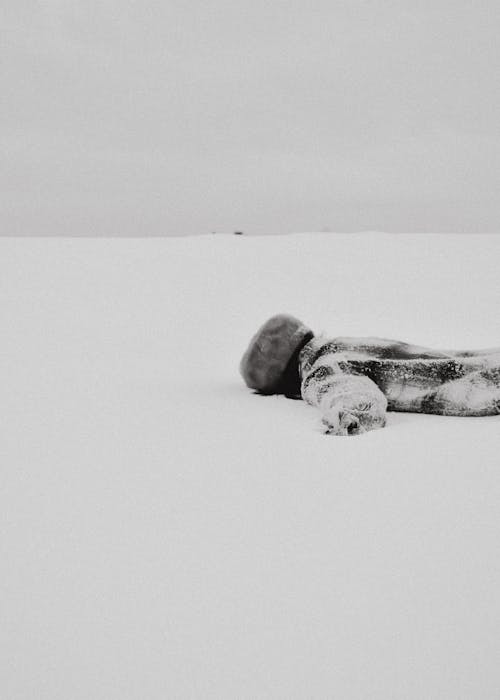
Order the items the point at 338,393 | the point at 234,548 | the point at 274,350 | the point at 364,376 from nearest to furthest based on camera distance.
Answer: the point at 234,548
the point at 338,393
the point at 364,376
the point at 274,350

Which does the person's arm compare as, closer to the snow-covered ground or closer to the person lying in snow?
the person lying in snow

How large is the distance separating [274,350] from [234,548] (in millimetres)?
2286

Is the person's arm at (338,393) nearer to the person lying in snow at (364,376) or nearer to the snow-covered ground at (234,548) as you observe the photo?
the person lying in snow at (364,376)

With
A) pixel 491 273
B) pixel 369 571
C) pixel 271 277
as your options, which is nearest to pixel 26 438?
pixel 369 571

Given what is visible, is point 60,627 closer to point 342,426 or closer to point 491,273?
point 342,426

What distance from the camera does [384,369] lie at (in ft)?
11.2

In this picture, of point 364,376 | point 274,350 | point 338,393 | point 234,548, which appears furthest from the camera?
point 274,350

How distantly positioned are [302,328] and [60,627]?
2873 mm

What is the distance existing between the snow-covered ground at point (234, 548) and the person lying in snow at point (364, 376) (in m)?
0.13

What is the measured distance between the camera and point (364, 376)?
3.35m

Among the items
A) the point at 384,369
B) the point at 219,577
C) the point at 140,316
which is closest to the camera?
the point at 219,577

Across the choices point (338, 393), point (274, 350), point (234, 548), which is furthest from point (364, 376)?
point (234, 548)

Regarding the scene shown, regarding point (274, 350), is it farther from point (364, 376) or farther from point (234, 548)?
point (234, 548)

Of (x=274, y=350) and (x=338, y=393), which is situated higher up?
(x=274, y=350)
